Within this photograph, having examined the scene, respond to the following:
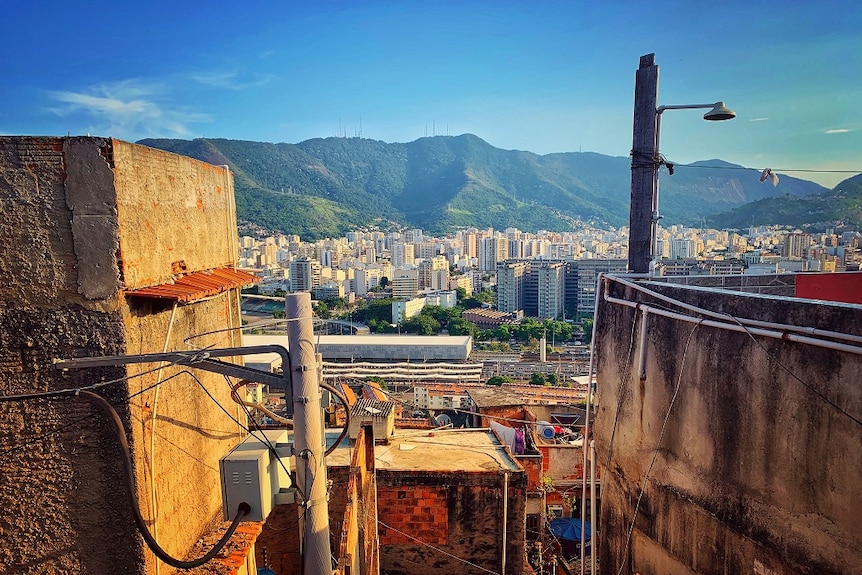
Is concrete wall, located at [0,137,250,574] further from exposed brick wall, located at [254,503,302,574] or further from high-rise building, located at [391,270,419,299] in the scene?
high-rise building, located at [391,270,419,299]

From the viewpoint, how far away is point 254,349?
93.4 inches

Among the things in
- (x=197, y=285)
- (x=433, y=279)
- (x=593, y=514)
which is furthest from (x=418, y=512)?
(x=433, y=279)

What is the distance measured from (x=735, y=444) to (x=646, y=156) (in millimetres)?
2739

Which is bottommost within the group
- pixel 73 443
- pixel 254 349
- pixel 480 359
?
pixel 480 359

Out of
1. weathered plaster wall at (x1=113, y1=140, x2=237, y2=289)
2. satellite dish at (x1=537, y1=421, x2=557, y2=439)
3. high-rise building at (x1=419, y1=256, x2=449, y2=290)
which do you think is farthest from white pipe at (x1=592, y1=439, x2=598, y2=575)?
high-rise building at (x1=419, y1=256, x2=449, y2=290)

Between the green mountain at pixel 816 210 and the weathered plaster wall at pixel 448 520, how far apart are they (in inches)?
3011

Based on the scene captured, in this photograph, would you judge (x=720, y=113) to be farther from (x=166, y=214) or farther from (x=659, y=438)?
(x=166, y=214)

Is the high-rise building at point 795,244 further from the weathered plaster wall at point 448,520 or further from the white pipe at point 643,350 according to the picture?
the white pipe at point 643,350

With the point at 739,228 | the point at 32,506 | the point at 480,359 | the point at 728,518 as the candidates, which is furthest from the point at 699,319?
the point at 739,228

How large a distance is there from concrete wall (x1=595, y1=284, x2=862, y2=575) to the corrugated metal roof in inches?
113

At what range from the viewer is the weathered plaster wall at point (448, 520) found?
641 centimetres

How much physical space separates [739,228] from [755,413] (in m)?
123

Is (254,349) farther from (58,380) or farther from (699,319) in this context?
(699,319)

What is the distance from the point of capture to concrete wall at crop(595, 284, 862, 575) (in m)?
2.56
